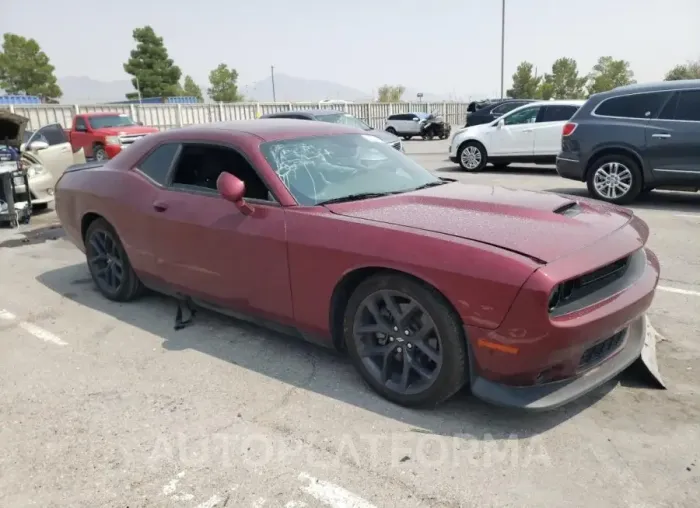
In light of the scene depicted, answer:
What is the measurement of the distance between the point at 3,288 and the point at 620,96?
28.2ft

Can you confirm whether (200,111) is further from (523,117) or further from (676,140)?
(676,140)

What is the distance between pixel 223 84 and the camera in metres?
73.0

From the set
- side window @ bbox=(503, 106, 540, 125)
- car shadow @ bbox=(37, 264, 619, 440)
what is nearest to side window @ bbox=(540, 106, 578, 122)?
side window @ bbox=(503, 106, 540, 125)

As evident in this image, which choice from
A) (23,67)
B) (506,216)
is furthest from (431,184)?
(23,67)

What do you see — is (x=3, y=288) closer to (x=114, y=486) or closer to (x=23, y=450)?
(x=23, y=450)

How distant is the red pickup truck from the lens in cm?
1683

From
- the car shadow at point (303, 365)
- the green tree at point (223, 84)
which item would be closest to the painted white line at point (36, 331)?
the car shadow at point (303, 365)

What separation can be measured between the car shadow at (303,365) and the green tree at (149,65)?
60607 millimetres

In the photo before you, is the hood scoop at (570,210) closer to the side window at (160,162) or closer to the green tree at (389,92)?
the side window at (160,162)

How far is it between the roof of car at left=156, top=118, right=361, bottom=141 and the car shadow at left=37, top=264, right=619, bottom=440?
4.74 feet

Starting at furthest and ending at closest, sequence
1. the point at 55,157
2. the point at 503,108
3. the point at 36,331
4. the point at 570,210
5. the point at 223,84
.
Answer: the point at 223,84
the point at 503,108
the point at 55,157
the point at 36,331
the point at 570,210

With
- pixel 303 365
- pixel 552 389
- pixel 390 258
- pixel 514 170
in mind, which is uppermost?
pixel 390 258

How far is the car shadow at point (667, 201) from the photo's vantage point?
8555mm

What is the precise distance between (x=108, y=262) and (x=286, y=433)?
292 cm
